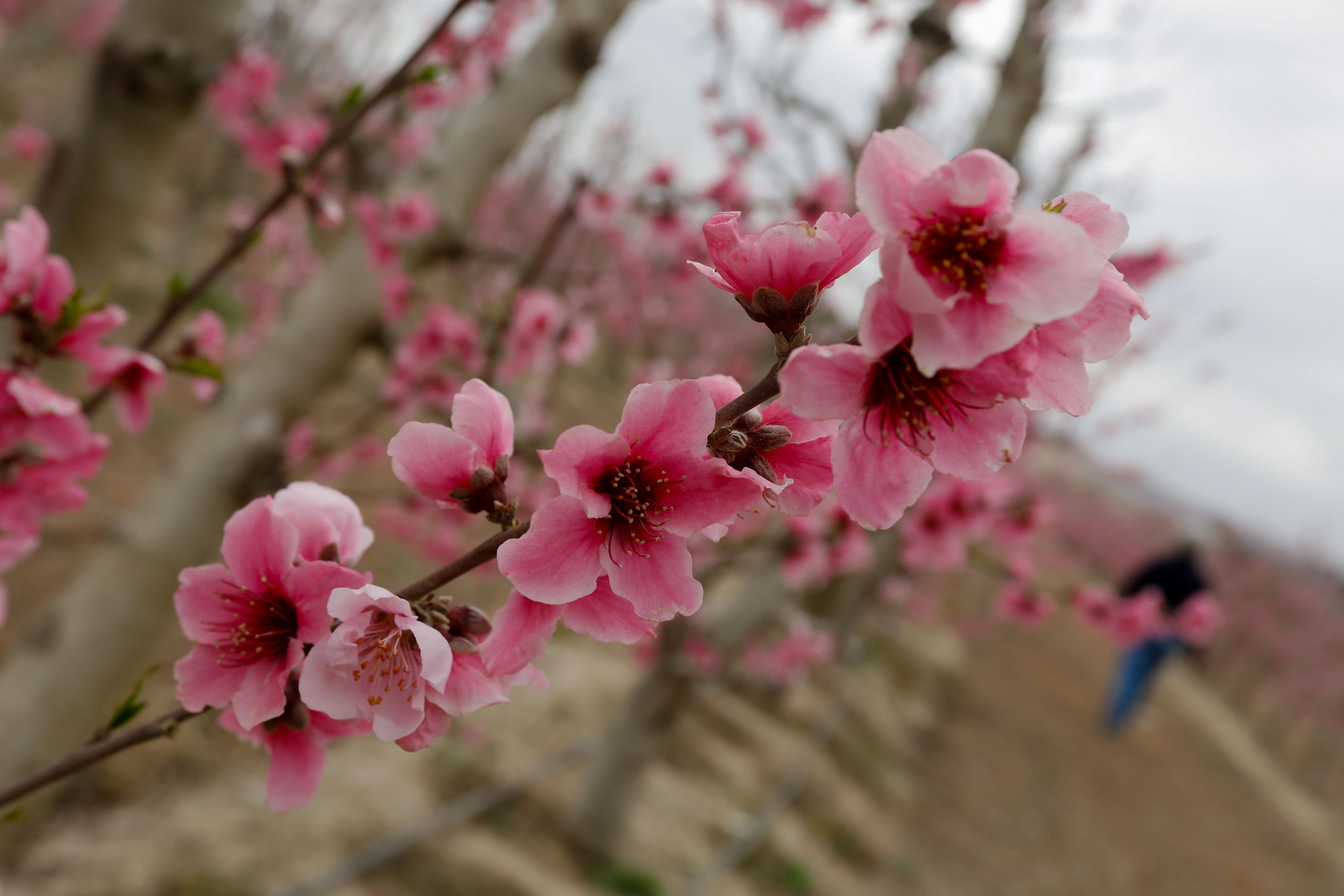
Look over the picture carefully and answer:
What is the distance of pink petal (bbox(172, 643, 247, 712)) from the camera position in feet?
2.62

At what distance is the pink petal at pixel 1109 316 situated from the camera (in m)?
0.72

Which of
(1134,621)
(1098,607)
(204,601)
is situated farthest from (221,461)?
(1134,621)

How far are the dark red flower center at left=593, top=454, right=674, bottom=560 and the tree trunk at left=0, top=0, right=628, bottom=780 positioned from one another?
2.29 metres

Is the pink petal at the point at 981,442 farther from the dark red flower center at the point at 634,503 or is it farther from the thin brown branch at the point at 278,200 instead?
the thin brown branch at the point at 278,200

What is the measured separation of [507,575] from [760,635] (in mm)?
5702

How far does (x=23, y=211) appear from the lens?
1163mm

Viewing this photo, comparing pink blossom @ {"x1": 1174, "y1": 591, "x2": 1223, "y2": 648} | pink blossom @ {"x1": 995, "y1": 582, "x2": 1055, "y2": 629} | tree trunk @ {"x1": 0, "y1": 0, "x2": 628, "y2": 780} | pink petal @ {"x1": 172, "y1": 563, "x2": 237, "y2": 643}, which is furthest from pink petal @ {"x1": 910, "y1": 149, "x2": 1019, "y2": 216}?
pink blossom @ {"x1": 1174, "y1": 591, "x2": 1223, "y2": 648}

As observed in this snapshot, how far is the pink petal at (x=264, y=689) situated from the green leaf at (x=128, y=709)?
0.61 feet

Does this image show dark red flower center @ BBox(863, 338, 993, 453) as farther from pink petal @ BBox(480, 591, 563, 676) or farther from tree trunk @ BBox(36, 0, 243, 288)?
tree trunk @ BBox(36, 0, 243, 288)

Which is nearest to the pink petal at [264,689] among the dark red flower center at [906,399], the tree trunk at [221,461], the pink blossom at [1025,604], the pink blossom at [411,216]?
the dark red flower center at [906,399]

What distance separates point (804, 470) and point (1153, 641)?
10.3 metres

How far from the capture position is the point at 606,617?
0.81m

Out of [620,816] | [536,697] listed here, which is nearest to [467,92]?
[536,697]

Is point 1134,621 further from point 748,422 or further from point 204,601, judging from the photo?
point 204,601
